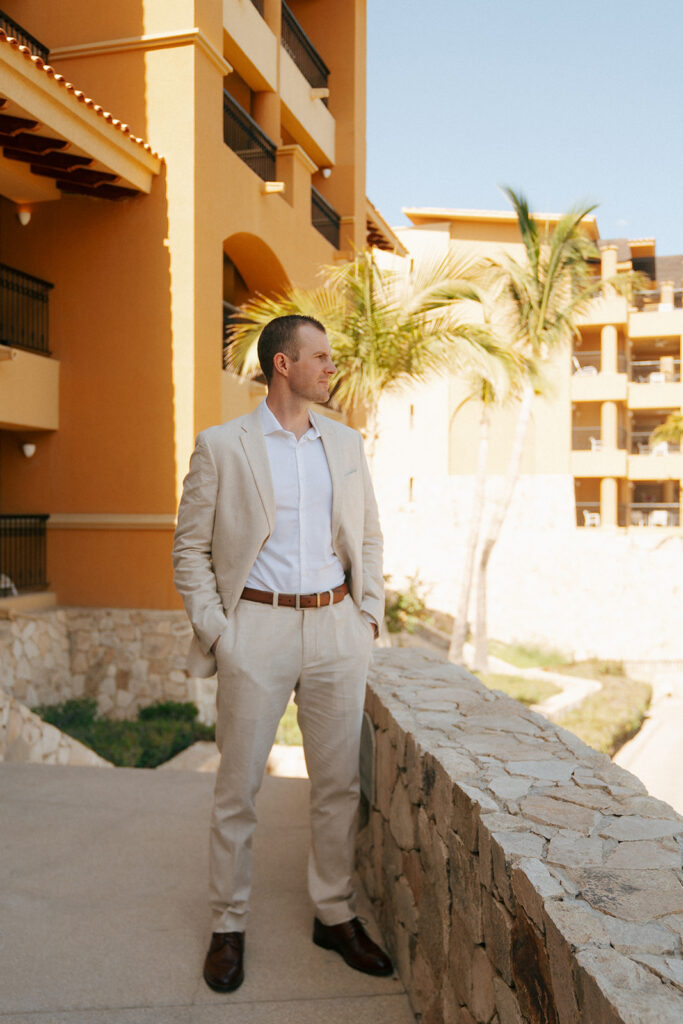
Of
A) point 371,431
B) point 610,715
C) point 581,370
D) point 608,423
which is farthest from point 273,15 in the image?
point 608,423

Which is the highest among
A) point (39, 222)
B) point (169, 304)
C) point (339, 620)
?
Answer: point (39, 222)

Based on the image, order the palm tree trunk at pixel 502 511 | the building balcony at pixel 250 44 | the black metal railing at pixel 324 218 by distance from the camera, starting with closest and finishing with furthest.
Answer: the building balcony at pixel 250 44 → the black metal railing at pixel 324 218 → the palm tree trunk at pixel 502 511

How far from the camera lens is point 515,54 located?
23.3 meters

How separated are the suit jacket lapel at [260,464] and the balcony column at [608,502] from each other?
97.6ft

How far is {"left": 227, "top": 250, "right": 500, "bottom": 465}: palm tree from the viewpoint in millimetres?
11562

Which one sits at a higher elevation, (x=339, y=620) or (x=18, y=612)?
(x=339, y=620)

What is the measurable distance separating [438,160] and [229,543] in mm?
36791

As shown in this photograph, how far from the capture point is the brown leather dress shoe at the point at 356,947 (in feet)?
10.3

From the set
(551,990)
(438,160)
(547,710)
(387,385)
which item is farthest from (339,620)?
(438,160)

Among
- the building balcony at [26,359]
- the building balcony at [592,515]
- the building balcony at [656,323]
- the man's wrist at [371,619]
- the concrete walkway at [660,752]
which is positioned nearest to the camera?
the man's wrist at [371,619]

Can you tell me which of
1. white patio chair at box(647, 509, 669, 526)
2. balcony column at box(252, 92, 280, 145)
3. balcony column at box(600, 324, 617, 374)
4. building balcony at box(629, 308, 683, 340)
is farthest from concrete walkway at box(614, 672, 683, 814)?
building balcony at box(629, 308, 683, 340)

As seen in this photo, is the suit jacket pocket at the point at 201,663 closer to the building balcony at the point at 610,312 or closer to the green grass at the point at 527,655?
the green grass at the point at 527,655

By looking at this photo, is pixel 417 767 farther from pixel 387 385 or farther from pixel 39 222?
pixel 39 222

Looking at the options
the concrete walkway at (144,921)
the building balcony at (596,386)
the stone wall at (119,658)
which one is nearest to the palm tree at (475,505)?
the stone wall at (119,658)
